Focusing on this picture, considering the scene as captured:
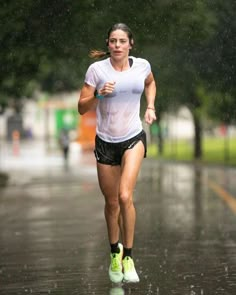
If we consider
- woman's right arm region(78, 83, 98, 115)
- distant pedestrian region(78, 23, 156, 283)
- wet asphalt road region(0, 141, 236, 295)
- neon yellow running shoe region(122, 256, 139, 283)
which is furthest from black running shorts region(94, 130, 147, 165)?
wet asphalt road region(0, 141, 236, 295)

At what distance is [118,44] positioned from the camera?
7.42 metres

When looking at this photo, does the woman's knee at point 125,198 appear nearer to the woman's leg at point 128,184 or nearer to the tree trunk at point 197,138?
the woman's leg at point 128,184

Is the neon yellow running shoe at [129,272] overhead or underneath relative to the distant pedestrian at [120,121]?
underneath

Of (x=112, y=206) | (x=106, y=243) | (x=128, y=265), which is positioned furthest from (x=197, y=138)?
(x=128, y=265)

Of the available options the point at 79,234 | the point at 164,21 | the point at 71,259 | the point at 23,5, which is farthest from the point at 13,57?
the point at 71,259

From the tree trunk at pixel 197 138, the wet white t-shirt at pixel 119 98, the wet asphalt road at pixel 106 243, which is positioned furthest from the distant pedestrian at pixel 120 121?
the tree trunk at pixel 197 138

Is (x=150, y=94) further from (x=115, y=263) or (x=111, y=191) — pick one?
(x=115, y=263)

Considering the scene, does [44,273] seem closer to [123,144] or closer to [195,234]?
[123,144]

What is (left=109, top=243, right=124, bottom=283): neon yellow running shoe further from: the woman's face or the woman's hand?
the woman's face

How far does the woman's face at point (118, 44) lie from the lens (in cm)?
743

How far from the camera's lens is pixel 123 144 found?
25.1 ft

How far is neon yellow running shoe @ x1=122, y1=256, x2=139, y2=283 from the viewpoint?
7574mm

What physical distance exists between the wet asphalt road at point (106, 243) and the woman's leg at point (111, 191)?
18.1 inches

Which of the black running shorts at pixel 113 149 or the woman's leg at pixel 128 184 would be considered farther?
the black running shorts at pixel 113 149
